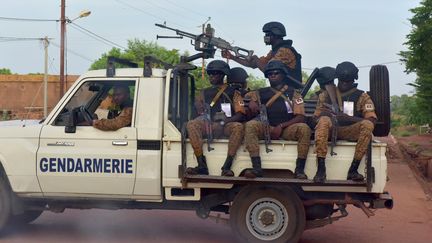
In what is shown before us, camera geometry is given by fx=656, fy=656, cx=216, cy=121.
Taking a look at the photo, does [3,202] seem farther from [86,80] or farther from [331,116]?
[331,116]

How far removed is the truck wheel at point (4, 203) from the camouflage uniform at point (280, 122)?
286 cm

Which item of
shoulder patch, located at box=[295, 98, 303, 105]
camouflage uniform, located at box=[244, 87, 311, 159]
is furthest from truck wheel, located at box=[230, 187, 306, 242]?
shoulder patch, located at box=[295, 98, 303, 105]

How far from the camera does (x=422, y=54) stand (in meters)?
16.8

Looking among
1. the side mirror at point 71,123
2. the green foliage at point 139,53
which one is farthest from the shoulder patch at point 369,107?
the green foliage at point 139,53

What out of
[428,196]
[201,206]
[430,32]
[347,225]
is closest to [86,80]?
[201,206]

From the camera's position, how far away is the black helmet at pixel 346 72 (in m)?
7.32

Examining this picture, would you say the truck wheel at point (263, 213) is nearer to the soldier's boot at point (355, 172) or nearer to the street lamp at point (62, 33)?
the soldier's boot at point (355, 172)

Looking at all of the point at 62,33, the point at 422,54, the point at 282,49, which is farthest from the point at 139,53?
the point at 282,49

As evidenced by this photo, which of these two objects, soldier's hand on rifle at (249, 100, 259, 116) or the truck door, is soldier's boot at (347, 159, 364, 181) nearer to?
soldier's hand on rifle at (249, 100, 259, 116)

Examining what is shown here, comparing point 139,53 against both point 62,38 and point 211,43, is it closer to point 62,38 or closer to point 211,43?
point 62,38

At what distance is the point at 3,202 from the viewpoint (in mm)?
7559

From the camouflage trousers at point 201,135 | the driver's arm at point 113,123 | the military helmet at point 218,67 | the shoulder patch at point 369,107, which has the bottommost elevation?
the camouflage trousers at point 201,135

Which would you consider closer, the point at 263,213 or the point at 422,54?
the point at 263,213

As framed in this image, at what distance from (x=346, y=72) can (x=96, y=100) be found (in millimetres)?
2920
